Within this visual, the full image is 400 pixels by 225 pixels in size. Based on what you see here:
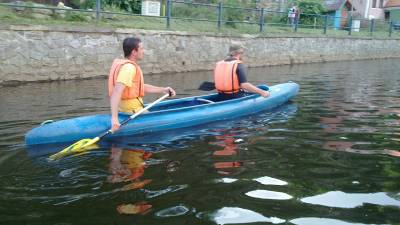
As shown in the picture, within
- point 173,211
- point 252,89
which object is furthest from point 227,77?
point 173,211

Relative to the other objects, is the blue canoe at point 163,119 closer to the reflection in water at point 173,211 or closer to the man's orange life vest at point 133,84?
the man's orange life vest at point 133,84

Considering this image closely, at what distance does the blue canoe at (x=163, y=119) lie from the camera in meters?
5.83

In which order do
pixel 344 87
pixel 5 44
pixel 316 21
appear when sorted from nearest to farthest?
pixel 5 44, pixel 344 87, pixel 316 21

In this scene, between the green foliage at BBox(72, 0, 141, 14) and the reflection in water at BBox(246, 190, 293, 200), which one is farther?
the green foliage at BBox(72, 0, 141, 14)

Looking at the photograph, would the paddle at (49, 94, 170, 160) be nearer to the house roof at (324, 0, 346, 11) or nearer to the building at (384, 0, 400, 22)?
the house roof at (324, 0, 346, 11)

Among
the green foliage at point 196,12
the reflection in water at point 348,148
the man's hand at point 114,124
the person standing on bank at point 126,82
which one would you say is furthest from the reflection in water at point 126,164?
the green foliage at point 196,12

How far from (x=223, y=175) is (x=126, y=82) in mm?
1964

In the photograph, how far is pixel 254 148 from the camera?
Result: 5.48 m

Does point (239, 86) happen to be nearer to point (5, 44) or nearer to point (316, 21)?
point (5, 44)

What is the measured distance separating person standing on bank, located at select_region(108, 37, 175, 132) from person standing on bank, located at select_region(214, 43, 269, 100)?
6.30 feet

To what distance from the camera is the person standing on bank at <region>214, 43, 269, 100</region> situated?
765cm

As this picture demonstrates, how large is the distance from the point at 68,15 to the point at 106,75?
6.95ft

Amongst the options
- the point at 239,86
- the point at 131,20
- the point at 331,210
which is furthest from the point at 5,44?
the point at 331,210

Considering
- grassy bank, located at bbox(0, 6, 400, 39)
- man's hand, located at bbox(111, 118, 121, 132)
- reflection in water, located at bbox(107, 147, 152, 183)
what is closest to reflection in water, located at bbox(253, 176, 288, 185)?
reflection in water, located at bbox(107, 147, 152, 183)
